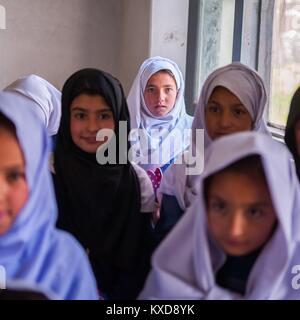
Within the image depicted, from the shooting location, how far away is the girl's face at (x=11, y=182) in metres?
0.75

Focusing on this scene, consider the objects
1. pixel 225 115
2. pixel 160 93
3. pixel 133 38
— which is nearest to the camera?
pixel 225 115

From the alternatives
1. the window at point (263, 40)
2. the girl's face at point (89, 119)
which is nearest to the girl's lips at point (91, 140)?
the girl's face at point (89, 119)

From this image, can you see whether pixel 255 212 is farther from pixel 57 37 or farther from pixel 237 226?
pixel 57 37

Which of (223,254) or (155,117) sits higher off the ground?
(155,117)

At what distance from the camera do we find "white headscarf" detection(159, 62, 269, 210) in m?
1.40

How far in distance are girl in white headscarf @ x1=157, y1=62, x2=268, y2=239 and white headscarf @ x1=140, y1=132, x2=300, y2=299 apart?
460 mm

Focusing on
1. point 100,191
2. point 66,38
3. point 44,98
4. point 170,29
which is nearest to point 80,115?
point 100,191

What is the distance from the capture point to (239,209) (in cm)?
78

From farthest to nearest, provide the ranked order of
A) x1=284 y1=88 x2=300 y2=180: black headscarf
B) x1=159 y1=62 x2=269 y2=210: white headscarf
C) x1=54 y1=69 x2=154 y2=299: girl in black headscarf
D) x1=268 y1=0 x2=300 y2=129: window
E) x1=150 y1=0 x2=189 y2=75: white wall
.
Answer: x1=150 y1=0 x2=189 y2=75: white wall, x1=268 y1=0 x2=300 y2=129: window, x1=159 y1=62 x2=269 y2=210: white headscarf, x1=284 y1=88 x2=300 y2=180: black headscarf, x1=54 y1=69 x2=154 y2=299: girl in black headscarf

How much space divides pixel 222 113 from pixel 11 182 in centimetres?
81

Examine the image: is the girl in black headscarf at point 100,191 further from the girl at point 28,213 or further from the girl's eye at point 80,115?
the girl at point 28,213

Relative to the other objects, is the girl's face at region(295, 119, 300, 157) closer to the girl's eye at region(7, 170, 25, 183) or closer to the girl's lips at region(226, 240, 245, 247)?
the girl's lips at region(226, 240, 245, 247)

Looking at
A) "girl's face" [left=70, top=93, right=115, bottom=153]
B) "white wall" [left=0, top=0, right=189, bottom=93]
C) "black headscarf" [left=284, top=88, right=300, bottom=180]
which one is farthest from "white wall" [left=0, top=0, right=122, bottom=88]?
"black headscarf" [left=284, top=88, right=300, bottom=180]

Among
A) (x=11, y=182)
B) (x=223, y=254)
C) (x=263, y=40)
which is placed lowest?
(x=223, y=254)
